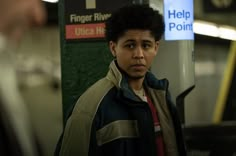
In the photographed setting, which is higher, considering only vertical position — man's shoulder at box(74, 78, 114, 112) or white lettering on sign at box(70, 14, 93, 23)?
white lettering on sign at box(70, 14, 93, 23)

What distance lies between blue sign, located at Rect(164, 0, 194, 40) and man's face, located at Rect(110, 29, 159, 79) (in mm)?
956

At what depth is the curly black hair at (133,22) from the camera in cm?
247

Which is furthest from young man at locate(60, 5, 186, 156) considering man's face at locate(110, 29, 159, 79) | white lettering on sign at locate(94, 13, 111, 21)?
white lettering on sign at locate(94, 13, 111, 21)

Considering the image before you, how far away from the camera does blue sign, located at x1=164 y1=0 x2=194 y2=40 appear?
343 cm

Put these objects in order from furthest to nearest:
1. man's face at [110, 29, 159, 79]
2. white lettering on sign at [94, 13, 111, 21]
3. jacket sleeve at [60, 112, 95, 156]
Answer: white lettering on sign at [94, 13, 111, 21], man's face at [110, 29, 159, 79], jacket sleeve at [60, 112, 95, 156]

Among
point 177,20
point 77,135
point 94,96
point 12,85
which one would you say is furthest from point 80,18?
point 12,85

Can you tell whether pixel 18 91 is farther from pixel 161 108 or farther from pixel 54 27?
pixel 54 27

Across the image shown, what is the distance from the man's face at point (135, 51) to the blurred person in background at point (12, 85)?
1.63 metres

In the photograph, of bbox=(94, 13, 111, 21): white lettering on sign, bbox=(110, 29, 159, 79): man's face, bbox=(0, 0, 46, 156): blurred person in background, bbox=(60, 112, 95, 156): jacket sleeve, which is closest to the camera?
bbox=(0, 0, 46, 156): blurred person in background

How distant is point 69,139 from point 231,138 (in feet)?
2.54

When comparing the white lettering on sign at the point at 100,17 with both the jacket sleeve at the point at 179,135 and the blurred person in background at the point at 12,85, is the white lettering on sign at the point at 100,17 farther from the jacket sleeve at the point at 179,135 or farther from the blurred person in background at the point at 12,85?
the blurred person in background at the point at 12,85

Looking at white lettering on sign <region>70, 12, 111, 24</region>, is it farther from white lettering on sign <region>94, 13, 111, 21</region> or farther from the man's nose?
the man's nose

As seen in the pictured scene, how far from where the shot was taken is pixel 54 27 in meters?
10.3

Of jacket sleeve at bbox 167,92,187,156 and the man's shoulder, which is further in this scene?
jacket sleeve at bbox 167,92,187,156
